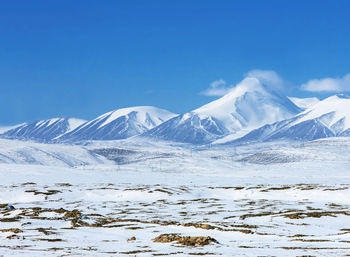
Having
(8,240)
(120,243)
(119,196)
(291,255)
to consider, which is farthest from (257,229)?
(119,196)

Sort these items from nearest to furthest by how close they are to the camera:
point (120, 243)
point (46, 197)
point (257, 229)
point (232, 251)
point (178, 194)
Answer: point (232, 251)
point (120, 243)
point (257, 229)
point (46, 197)
point (178, 194)

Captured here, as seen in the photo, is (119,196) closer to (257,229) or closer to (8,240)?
(257,229)

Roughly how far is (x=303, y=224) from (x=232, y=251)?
2487 cm

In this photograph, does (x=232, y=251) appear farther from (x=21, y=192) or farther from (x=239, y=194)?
(x=21, y=192)

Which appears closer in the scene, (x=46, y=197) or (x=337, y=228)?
(x=337, y=228)

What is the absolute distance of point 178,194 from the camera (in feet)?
376

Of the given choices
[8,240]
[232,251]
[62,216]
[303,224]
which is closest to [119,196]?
[62,216]

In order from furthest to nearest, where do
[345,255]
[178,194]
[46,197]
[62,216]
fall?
[178,194] < [46,197] < [62,216] < [345,255]

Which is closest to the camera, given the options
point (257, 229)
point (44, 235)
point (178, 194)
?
point (44, 235)

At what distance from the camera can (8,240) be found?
37.2 meters

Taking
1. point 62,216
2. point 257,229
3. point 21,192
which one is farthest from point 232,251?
point 21,192

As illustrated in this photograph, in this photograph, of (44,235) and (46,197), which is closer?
(44,235)

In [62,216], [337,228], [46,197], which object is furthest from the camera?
[46,197]

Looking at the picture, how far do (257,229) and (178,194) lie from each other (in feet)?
223
